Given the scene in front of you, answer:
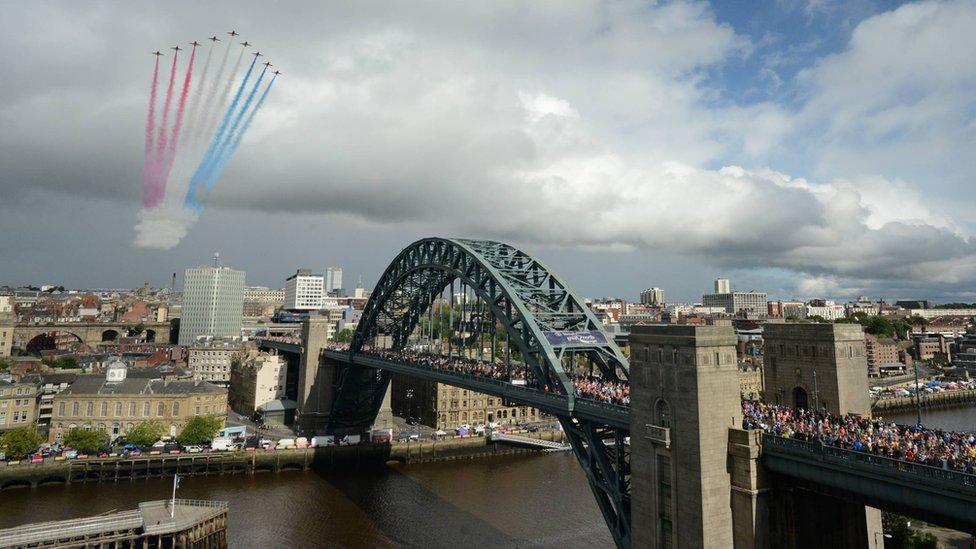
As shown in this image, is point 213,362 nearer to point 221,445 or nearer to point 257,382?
point 257,382

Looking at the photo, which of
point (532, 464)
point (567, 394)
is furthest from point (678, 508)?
point (532, 464)

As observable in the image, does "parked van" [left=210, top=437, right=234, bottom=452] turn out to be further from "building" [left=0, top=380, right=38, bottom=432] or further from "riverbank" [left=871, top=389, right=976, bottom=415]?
"riverbank" [left=871, top=389, right=976, bottom=415]

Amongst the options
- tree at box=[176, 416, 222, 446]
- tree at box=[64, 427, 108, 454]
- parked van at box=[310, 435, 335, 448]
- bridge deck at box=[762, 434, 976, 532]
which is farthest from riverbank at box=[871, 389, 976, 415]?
tree at box=[64, 427, 108, 454]

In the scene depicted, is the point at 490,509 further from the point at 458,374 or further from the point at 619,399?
the point at 619,399

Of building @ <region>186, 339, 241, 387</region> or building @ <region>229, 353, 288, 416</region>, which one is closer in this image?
building @ <region>229, 353, 288, 416</region>

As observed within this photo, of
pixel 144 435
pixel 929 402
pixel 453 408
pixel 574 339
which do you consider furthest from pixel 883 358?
pixel 144 435
